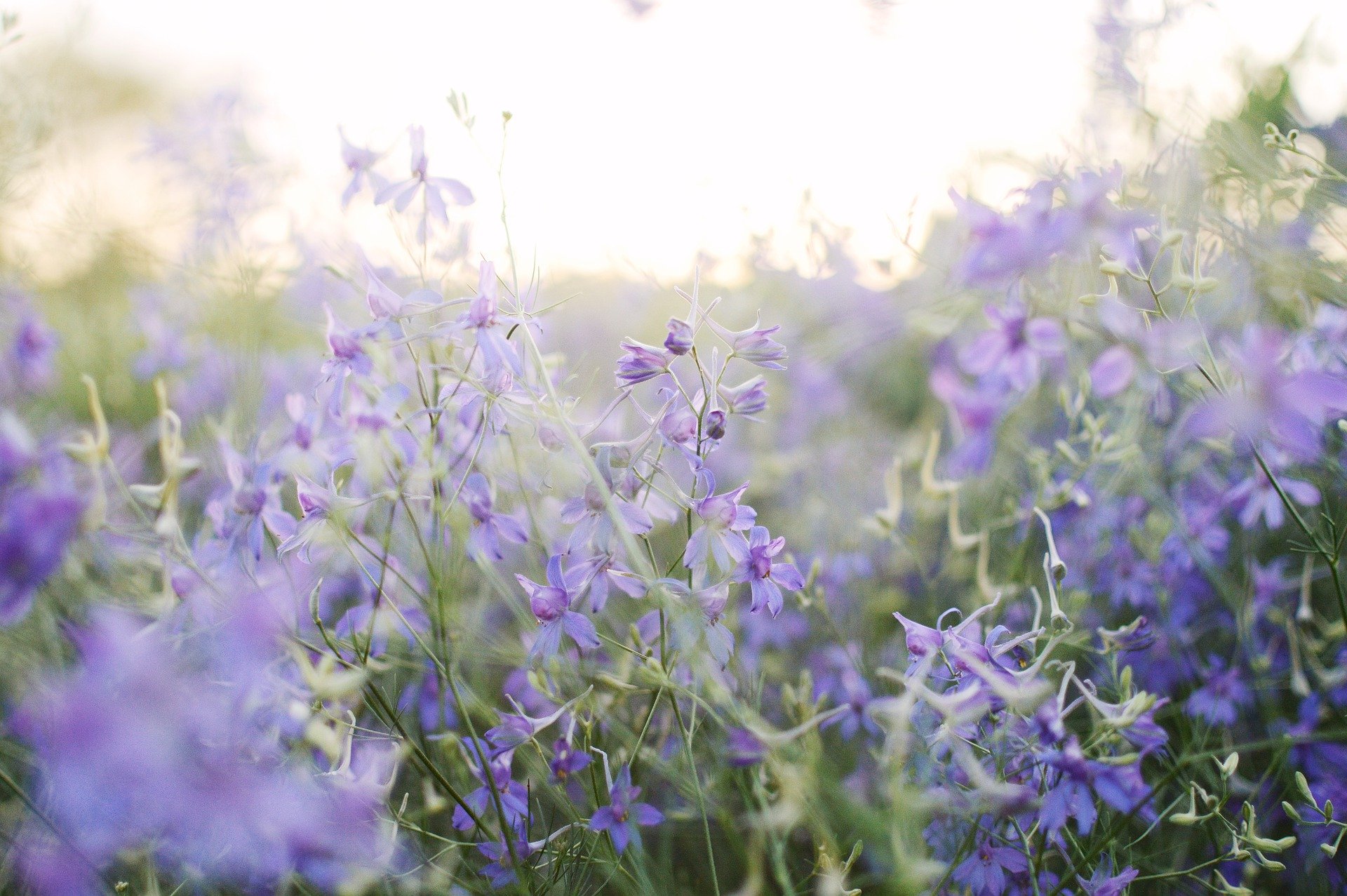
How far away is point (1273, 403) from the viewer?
69 centimetres

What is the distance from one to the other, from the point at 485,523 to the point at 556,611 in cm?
15

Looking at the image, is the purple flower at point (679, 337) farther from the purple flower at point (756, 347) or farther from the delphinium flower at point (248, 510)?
the delphinium flower at point (248, 510)

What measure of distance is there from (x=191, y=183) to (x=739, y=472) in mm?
1797

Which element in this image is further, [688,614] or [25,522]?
[688,614]

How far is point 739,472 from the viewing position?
2.24 metres

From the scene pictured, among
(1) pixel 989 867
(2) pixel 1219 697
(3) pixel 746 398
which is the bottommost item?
(2) pixel 1219 697

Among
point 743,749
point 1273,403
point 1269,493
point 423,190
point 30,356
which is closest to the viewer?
point 1273,403

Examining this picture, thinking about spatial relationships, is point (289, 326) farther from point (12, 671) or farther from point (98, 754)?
point (98, 754)

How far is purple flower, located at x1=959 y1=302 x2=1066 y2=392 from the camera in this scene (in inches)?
28.5

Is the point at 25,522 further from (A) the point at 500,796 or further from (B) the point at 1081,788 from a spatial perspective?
(B) the point at 1081,788

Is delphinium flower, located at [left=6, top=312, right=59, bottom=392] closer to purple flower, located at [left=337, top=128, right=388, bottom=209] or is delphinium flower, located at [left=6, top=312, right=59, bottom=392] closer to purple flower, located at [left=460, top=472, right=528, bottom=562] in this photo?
purple flower, located at [left=337, top=128, right=388, bottom=209]

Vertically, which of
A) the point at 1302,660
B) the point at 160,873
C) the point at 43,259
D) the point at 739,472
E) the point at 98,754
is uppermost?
the point at 98,754

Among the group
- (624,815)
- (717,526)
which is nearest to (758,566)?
(717,526)

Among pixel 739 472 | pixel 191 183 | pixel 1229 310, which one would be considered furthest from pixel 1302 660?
pixel 191 183
